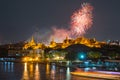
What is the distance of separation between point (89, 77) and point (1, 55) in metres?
89.9

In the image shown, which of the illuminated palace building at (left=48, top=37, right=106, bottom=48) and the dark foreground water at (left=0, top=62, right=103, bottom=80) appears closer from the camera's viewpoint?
the dark foreground water at (left=0, top=62, right=103, bottom=80)

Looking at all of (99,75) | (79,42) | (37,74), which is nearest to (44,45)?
(79,42)

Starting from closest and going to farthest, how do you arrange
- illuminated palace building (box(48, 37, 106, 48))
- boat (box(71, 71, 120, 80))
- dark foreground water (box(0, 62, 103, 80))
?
boat (box(71, 71, 120, 80)), dark foreground water (box(0, 62, 103, 80)), illuminated palace building (box(48, 37, 106, 48))

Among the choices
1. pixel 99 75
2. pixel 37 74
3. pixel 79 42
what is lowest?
pixel 99 75

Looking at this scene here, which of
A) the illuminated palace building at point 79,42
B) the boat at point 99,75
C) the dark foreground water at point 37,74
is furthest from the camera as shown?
the illuminated palace building at point 79,42

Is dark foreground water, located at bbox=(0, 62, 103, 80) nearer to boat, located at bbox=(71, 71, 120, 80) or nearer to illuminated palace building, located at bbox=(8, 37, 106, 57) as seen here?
boat, located at bbox=(71, 71, 120, 80)

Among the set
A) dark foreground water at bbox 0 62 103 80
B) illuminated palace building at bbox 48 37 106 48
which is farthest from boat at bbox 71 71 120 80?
illuminated palace building at bbox 48 37 106 48

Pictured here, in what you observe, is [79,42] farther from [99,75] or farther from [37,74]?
[99,75]

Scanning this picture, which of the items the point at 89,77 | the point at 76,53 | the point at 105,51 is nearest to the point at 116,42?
the point at 105,51

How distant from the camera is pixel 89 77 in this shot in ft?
146

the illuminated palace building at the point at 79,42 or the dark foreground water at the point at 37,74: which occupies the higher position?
the illuminated palace building at the point at 79,42

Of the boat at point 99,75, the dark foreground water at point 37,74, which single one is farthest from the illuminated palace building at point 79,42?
the boat at point 99,75

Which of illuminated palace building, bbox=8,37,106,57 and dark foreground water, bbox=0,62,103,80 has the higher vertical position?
illuminated palace building, bbox=8,37,106,57

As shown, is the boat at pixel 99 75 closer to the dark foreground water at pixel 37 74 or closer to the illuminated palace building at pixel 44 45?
the dark foreground water at pixel 37 74
